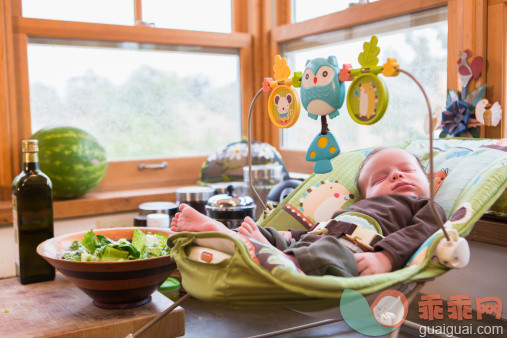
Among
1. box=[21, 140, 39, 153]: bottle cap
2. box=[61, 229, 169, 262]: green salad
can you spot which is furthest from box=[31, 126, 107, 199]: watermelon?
box=[61, 229, 169, 262]: green salad

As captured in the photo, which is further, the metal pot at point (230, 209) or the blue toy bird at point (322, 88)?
the metal pot at point (230, 209)

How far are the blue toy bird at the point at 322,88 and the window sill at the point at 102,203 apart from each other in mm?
1142

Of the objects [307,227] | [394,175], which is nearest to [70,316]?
[307,227]

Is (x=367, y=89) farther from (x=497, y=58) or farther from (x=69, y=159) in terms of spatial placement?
(x=69, y=159)

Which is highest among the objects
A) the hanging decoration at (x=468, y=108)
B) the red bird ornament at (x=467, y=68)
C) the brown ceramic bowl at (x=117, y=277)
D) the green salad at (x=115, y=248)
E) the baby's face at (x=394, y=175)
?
the red bird ornament at (x=467, y=68)

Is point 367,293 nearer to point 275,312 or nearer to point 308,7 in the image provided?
point 275,312

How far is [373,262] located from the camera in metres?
1.14

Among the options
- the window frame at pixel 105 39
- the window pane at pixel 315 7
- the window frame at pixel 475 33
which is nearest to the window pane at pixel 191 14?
the window frame at pixel 105 39

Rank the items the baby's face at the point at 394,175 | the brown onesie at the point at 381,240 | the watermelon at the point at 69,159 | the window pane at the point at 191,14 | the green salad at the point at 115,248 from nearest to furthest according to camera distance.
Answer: the brown onesie at the point at 381,240, the green salad at the point at 115,248, the baby's face at the point at 394,175, the watermelon at the point at 69,159, the window pane at the point at 191,14

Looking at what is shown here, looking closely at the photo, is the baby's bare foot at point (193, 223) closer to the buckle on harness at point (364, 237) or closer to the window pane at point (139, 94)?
the buckle on harness at point (364, 237)

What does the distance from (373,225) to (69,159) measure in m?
1.20

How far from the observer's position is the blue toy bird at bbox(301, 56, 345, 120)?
117cm

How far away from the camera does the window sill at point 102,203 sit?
79.0 inches

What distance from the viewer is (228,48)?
259 cm
